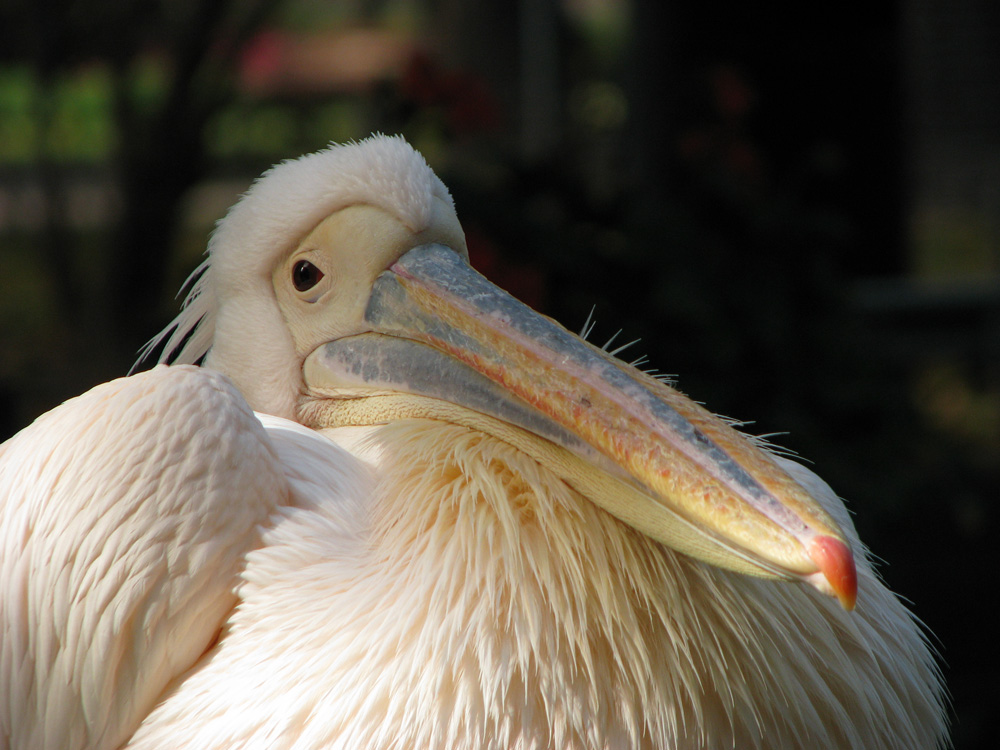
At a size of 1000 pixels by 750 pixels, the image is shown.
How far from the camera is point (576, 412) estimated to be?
4.53 feet

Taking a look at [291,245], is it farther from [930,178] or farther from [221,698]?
[930,178]

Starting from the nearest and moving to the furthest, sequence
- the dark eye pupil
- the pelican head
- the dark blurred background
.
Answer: the pelican head
the dark eye pupil
the dark blurred background

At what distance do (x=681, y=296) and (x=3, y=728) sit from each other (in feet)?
7.65

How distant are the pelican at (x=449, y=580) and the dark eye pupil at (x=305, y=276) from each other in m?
0.29

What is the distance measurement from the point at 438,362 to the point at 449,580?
375 millimetres

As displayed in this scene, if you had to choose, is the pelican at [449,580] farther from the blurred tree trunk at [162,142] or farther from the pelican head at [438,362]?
the blurred tree trunk at [162,142]

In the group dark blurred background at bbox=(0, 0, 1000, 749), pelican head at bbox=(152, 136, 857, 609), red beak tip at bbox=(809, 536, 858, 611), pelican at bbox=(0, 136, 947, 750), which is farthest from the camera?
dark blurred background at bbox=(0, 0, 1000, 749)

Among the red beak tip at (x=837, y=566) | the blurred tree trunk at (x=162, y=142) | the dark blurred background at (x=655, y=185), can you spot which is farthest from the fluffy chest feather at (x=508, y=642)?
the blurred tree trunk at (x=162, y=142)

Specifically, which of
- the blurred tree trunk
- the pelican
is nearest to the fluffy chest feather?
the pelican

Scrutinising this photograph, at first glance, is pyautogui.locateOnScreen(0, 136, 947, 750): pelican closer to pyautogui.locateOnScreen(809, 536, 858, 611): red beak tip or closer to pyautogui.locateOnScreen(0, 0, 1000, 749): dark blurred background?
pyautogui.locateOnScreen(809, 536, 858, 611): red beak tip

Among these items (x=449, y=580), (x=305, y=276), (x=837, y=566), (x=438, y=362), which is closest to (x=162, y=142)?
(x=305, y=276)

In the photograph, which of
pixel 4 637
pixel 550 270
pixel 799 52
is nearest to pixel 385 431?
pixel 4 637

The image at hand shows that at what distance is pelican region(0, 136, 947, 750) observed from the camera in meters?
1.33

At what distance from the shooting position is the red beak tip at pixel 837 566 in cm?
111
